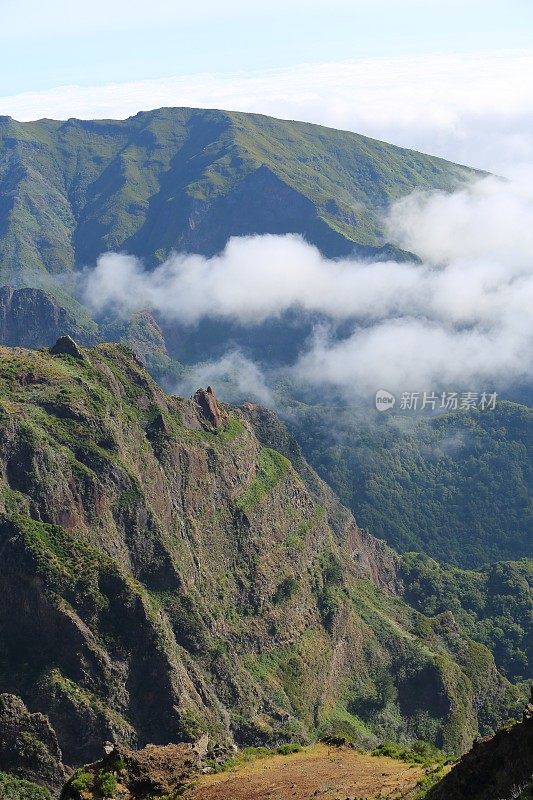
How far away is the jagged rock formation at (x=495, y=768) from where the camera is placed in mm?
43219

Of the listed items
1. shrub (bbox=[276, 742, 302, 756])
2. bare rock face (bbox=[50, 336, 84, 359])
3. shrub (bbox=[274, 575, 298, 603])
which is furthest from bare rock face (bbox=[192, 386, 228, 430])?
shrub (bbox=[276, 742, 302, 756])

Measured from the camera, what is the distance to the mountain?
9444cm

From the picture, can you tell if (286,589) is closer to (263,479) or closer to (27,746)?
(263,479)

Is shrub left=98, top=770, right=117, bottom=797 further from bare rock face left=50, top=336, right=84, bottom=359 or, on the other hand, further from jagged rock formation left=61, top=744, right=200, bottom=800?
bare rock face left=50, top=336, right=84, bottom=359

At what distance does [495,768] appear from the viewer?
4466 cm

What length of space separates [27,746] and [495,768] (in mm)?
49120

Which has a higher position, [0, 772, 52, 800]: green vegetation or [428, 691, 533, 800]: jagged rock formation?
[428, 691, 533, 800]: jagged rock formation

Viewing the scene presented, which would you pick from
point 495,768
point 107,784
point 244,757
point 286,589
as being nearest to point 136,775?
point 107,784

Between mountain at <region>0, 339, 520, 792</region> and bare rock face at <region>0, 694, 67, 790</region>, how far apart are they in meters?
1.27

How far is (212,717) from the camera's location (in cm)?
10231

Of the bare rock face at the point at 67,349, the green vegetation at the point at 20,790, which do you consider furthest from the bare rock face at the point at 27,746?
the bare rock face at the point at 67,349

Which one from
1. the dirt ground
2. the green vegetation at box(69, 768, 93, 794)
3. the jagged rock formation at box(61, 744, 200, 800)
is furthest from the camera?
the green vegetation at box(69, 768, 93, 794)

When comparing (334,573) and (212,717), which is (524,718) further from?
(334,573)

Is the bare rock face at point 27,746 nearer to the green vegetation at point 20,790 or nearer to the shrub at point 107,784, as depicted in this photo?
the green vegetation at point 20,790
